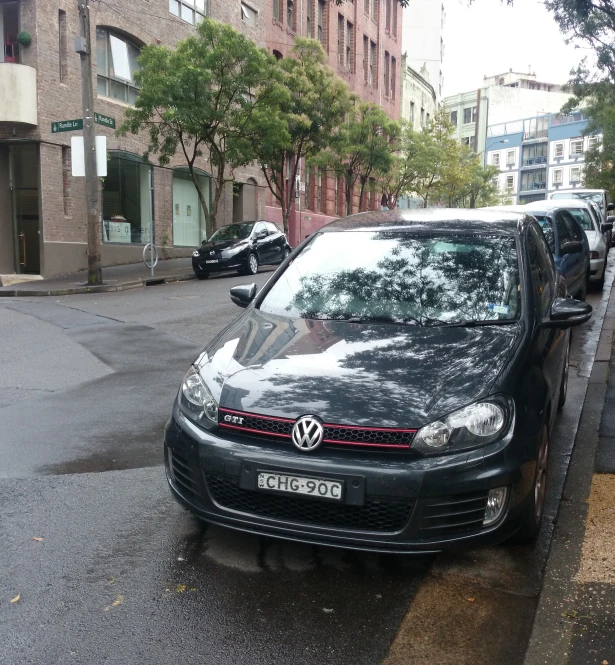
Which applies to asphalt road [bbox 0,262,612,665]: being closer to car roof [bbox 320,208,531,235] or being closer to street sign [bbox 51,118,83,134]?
car roof [bbox 320,208,531,235]

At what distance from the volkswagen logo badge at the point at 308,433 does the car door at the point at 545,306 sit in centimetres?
139

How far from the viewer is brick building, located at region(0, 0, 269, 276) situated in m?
21.4

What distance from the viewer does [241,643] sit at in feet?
10.00

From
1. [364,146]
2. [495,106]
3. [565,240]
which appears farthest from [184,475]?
[495,106]

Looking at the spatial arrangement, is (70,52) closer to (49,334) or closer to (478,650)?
(49,334)

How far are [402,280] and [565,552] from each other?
175cm

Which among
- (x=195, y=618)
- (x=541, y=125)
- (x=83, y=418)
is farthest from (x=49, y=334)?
(x=541, y=125)

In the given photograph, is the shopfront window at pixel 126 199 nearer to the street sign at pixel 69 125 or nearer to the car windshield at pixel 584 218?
the street sign at pixel 69 125

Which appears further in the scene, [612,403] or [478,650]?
[612,403]

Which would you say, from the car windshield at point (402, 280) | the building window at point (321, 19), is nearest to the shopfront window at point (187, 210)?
the building window at point (321, 19)

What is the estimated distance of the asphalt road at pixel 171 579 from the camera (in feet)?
9.99

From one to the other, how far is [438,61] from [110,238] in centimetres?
5885

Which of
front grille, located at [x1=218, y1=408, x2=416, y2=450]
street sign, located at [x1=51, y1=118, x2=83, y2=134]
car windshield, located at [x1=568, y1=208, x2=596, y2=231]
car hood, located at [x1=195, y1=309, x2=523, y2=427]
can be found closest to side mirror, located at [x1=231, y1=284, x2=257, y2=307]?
car hood, located at [x1=195, y1=309, x2=523, y2=427]

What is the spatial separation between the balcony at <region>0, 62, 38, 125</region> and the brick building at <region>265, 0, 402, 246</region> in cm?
1624
